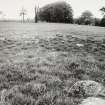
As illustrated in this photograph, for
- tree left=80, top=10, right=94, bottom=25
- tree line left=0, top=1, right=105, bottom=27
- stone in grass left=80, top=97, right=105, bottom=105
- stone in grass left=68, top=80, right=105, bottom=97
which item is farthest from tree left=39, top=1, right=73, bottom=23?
stone in grass left=80, top=97, right=105, bottom=105

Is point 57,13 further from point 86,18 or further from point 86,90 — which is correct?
point 86,90

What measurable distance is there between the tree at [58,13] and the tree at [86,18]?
22.5 ft

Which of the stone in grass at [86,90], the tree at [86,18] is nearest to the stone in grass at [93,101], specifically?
the stone in grass at [86,90]

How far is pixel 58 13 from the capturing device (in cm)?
6719

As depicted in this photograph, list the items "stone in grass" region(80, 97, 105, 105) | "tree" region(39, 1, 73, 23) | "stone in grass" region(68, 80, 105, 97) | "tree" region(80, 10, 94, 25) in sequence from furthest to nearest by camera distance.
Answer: "tree" region(80, 10, 94, 25) < "tree" region(39, 1, 73, 23) < "stone in grass" region(68, 80, 105, 97) < "stone in grass" region(80, 97, 105, 105)

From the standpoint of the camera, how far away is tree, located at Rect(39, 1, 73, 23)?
6688 centimetres

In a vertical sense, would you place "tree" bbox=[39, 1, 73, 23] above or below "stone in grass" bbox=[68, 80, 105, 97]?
above

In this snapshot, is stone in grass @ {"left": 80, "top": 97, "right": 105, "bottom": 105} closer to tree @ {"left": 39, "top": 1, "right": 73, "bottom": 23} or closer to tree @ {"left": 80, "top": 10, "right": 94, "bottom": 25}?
tree @ {"left": 39, "top": 1, "right": 73, "bottom": 23}

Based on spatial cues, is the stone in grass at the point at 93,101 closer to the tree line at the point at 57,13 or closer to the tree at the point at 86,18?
the tree line at the point at 57,13

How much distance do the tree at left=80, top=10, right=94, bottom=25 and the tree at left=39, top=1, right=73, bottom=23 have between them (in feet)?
22.5

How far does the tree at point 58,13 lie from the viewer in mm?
66875

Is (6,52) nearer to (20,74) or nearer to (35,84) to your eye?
(20,74)

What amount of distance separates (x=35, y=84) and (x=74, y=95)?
1.11 metres

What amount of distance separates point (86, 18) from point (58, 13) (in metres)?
16.2
